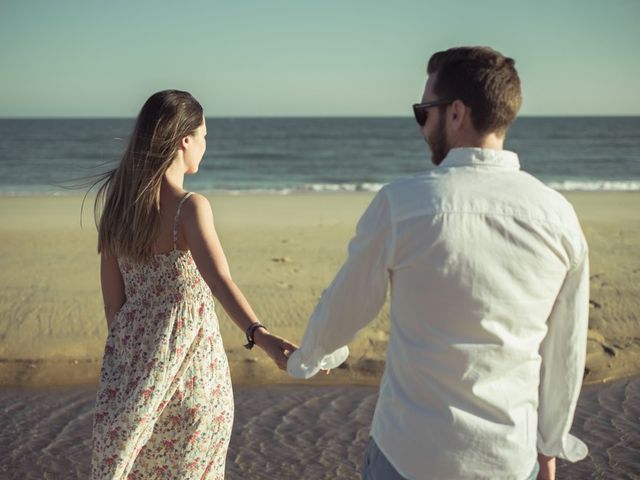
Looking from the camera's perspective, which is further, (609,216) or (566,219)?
(609,216)

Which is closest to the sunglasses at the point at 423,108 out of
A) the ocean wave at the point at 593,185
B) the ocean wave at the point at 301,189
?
the ocean wave at the point at 301,189

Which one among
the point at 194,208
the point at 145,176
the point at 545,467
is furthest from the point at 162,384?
the point at 545,467

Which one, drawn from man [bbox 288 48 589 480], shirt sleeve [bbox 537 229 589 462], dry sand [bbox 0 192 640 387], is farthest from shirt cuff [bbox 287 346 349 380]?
dry sand [bbox 0 192 640 387]

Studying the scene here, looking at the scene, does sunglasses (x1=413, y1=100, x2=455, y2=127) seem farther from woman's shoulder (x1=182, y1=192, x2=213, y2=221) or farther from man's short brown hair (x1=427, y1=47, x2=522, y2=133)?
woman's shoulder (x1=182, y1=192, x2=213, y2=221)

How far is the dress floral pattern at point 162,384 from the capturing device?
2619 mm

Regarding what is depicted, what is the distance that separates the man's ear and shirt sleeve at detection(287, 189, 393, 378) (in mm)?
245

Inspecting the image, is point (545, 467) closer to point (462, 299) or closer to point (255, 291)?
point (462, 299)

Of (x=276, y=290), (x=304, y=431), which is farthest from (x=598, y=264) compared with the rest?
(x=304, y=431)

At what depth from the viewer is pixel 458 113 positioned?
1.78 meters

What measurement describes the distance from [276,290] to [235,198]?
935cm

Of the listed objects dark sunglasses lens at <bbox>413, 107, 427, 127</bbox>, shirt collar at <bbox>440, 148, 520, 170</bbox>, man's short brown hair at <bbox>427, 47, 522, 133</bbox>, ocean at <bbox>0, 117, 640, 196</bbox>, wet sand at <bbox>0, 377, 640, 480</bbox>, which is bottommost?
ocean at <bbox>0, 117, 640, 196</bbox>

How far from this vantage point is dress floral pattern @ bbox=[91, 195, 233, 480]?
2.62m

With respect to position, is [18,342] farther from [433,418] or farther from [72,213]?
[72,213]

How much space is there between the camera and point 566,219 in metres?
1.76
